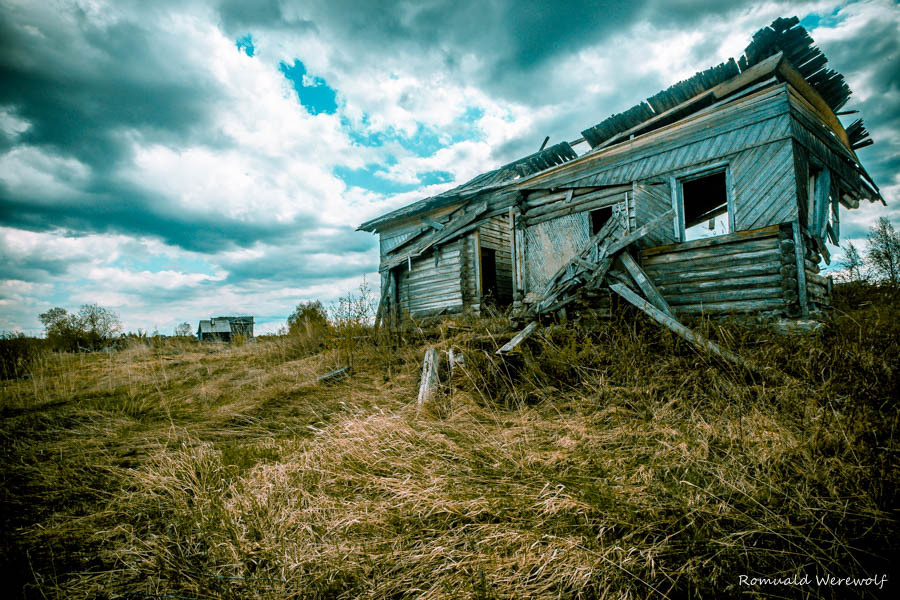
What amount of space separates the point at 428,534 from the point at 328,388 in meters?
4.06

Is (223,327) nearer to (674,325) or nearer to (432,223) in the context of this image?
(432,223)

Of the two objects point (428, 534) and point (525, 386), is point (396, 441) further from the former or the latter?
point (525, 386)

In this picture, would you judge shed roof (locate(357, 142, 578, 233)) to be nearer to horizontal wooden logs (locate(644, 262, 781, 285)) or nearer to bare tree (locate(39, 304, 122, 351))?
horizontal wooden logs (locate(644, 262, 781, 285))

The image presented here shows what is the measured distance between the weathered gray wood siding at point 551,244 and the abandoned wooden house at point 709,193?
0.03 m

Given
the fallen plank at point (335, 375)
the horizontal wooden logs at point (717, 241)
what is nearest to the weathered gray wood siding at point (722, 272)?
the horizontal wooden logs at point (717, 241)

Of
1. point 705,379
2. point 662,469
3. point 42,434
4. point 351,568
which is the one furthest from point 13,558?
point 705,379

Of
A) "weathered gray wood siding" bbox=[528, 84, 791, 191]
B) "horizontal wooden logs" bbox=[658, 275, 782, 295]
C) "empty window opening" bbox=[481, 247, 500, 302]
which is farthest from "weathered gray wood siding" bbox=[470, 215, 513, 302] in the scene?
"horizontal wooden logs" bbox=[658, 275, 782, 295]

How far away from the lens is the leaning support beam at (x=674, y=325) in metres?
4.17

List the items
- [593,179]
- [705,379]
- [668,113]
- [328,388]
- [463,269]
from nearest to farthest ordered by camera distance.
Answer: [705,379], [328,388], [668,113], [593,179], [463,269]

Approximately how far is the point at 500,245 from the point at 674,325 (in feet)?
27.6

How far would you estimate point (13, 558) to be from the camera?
2.06 meters

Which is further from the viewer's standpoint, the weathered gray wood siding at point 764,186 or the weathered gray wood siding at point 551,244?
the weathered gray wood siding at point 551,244

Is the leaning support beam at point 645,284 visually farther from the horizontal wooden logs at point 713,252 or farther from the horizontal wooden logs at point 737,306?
the horizontal wooden logs at point 713,252

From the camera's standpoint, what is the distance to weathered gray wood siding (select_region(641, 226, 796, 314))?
6.27 meters
